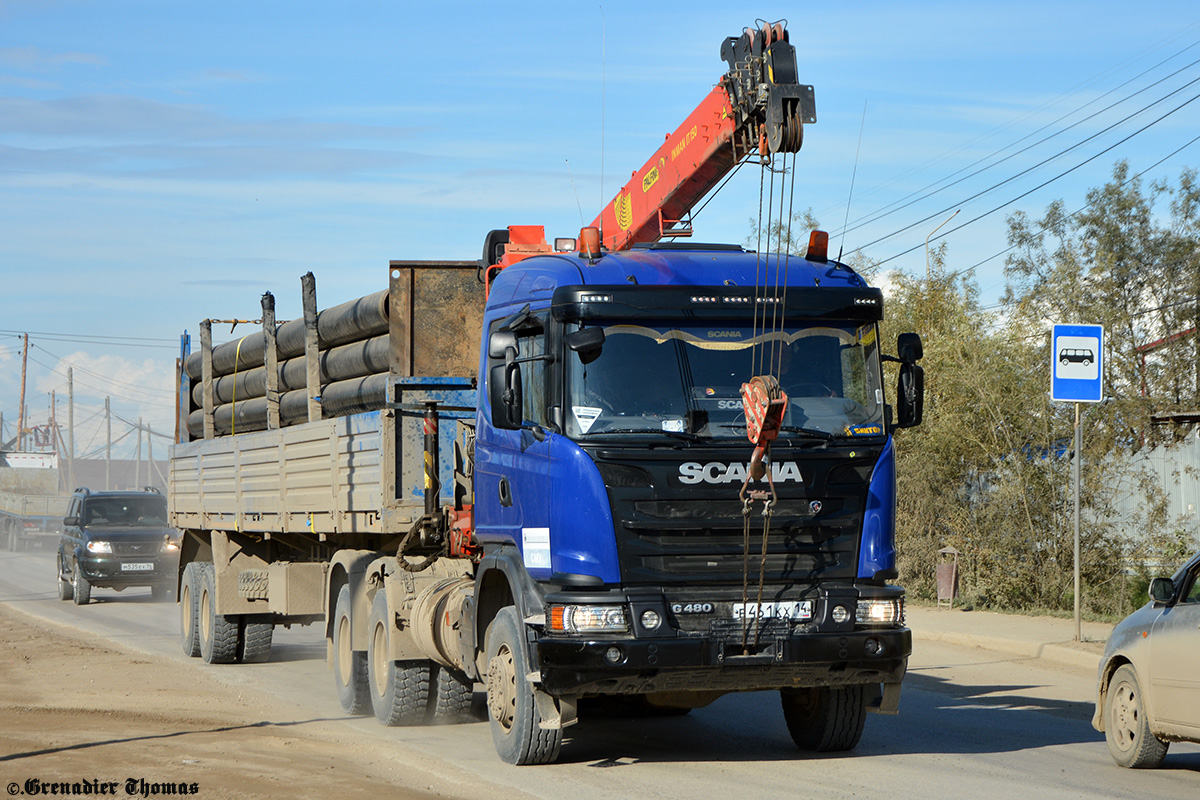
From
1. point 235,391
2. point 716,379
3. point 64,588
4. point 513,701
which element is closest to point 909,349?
point 716,379

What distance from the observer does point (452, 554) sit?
10055 mm

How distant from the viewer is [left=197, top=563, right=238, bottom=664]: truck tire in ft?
49.0

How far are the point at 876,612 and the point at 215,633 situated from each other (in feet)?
30.4

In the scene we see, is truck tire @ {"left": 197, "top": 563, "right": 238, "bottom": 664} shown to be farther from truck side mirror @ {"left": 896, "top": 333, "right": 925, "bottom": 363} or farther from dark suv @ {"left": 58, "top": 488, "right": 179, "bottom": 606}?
dark suv @ {"left": 58, "top": 488, "right": 179, "bottom": 606}

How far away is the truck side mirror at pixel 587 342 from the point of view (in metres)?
7.83

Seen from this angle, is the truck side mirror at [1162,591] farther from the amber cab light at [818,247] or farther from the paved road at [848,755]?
the amber cab light at [818,247]

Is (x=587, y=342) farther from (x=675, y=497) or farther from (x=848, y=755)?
(x=848, y=755)

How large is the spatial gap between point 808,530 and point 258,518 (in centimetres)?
760

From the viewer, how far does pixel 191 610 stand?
1592 cm

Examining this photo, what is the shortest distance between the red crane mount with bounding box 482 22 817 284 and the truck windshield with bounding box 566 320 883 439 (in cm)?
96

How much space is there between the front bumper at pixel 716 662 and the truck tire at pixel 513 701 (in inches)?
17.7

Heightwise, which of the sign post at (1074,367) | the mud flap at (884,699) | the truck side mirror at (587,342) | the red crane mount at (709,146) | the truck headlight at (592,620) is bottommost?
the mud flap at (884,699)

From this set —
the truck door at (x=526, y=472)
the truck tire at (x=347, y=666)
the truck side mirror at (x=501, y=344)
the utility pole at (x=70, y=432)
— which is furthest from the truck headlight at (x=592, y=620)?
the utility pole at (x=70, y=432)

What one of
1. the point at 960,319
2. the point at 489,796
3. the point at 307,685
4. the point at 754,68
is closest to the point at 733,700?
the point at 307,685
